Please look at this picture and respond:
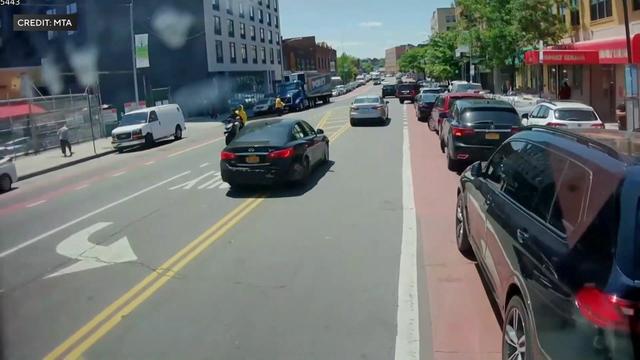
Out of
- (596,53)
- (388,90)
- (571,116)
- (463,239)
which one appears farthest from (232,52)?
(463,239)

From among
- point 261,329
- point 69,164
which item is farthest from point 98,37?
point 261,329

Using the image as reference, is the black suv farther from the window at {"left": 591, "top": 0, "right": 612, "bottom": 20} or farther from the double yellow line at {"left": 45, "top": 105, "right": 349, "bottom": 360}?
the window at {"left": 591, "top": 0, "right": 612, "bottom": 20}

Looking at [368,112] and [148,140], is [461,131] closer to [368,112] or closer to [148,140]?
[368,112]

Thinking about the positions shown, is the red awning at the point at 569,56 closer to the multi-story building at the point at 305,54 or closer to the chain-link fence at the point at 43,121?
the chain-link fence at the point at 43,121

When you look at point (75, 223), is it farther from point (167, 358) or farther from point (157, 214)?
point (167, 358)

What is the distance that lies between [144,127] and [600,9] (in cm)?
2108

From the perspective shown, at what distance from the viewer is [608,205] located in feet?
10.6

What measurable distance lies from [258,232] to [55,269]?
112 inches

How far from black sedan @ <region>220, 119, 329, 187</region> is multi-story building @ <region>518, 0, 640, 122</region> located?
512 inches

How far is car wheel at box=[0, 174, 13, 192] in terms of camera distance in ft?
53.8

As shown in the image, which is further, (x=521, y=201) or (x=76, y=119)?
(x=76, y=119)

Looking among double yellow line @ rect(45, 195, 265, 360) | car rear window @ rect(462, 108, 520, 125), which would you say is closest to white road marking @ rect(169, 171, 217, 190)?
double yellow line @ rect(45, 195, 265, 360)

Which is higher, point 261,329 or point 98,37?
point 98,37

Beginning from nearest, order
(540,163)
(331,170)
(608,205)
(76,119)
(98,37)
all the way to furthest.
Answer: (608,205) < (540,163) < (331,170) < (76,119) < (98,37)
